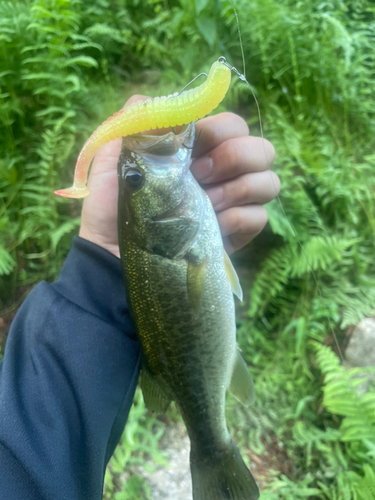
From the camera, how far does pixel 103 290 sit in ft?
5.05

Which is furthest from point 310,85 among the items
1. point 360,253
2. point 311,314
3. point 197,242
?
point 197,242

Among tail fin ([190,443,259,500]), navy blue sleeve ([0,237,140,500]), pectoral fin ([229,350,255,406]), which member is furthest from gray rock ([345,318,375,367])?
navy blue sleeve ([0,237,140,500])

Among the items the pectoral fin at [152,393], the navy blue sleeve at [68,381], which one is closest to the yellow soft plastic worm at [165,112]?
the navy blue sleeve at [68,381]

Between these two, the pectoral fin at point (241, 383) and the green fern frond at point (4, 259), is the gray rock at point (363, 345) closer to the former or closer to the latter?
the pectoral fin at point (241, 383)

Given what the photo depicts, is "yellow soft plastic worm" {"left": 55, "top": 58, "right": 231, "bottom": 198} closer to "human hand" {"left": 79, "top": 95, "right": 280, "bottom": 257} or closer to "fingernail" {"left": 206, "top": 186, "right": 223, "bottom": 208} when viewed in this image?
"human hand" {"left": 79, "top": 95, "right": 280, "bottom": 257}

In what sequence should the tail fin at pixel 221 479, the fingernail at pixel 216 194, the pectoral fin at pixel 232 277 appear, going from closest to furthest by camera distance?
the pectoral fin at pixel 232 277 → the tail fin at pixel 221 479 → the fingernail at pixel 216 194

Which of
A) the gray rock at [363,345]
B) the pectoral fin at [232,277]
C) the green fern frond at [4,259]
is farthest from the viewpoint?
the green fern frond at [4,259]

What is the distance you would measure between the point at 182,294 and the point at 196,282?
7 centimetres

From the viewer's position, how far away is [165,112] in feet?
2.82

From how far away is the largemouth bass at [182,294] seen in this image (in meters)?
1.14

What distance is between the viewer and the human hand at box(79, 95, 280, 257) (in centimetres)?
148

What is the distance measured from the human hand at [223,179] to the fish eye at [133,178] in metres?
0.42

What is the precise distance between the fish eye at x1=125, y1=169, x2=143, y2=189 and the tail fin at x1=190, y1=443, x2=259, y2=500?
1.22 meters

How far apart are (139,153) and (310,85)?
71.4 inches
